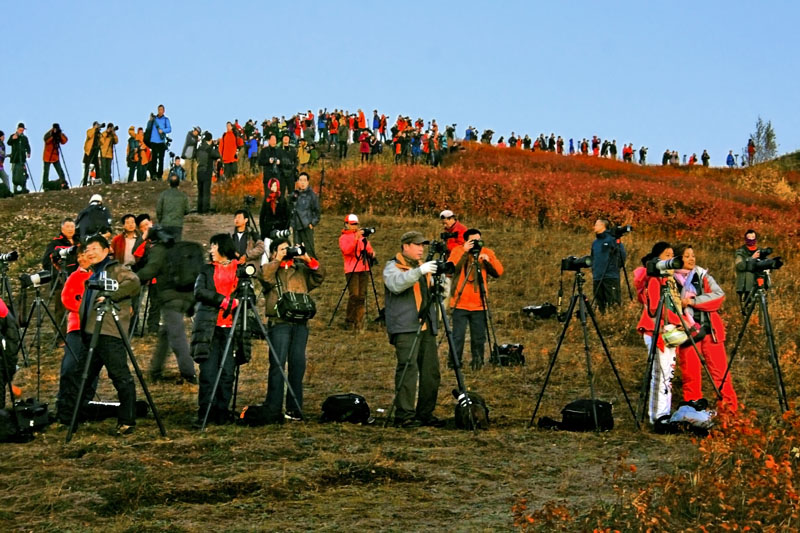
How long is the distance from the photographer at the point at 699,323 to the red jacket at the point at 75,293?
6.12 m

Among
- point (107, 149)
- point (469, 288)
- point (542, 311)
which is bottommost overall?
point (542, 311)

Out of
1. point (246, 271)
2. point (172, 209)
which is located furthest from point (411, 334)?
point (172, 209)

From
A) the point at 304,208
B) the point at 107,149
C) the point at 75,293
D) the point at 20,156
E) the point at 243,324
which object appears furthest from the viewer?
the point at 107,149

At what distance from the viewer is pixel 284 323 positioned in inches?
409

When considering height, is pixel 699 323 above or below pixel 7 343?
above

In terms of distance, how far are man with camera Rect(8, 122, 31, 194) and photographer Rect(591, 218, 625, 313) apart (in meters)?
17.3

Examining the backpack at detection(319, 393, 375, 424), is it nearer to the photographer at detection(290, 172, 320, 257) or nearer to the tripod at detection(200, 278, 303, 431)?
the tripod at detection(200, 278, 303, 431)

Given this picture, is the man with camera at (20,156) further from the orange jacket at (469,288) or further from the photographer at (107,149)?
the orange jacket at (469,288)

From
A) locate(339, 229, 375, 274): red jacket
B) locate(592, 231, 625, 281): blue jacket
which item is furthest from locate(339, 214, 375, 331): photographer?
locate(592, 231, 625, 281): blue jacket

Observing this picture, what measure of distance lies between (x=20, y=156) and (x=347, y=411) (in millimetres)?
21179

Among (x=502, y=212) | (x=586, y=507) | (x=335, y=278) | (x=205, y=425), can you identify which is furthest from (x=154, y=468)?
(x=502, y=212)

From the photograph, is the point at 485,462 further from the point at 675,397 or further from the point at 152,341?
the point at 152,341

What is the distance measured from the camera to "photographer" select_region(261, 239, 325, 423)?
10.4 meters

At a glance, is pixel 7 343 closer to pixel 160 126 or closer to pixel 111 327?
pixel 111 327
